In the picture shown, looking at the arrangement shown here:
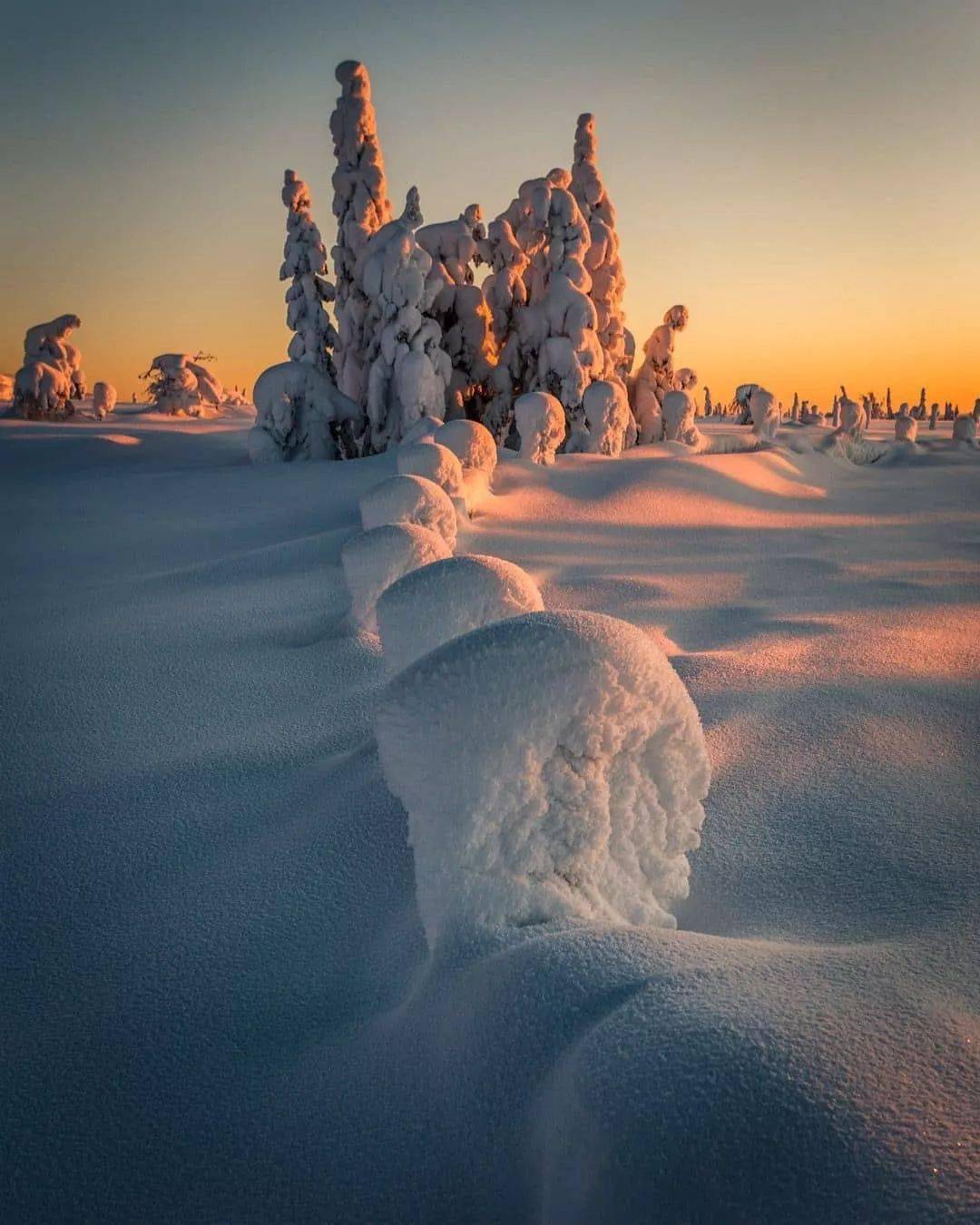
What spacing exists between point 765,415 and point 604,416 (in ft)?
26.8

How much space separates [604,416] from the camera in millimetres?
14602

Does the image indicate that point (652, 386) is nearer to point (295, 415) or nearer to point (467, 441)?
point (295, 415)

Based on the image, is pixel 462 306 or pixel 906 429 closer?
pixel 462 306

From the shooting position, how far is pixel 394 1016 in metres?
1.95

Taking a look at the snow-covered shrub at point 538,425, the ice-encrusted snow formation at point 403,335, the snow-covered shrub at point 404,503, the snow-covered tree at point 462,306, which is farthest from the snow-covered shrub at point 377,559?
the snow-covered tree at point 462,306

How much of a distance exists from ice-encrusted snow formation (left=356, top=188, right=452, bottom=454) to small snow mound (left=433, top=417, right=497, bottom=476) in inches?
163

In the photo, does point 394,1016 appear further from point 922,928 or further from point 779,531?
point 779,531

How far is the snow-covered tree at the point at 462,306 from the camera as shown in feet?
53.0

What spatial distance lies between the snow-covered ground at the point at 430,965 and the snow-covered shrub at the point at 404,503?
113 cm

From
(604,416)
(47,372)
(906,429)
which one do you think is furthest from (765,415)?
(47,372)

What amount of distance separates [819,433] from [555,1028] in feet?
78.3

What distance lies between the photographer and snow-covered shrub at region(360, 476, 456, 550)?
686 centimetres

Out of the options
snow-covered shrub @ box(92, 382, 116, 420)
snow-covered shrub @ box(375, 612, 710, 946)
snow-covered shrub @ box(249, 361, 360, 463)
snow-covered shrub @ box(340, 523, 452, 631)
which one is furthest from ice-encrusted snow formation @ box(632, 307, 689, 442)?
snow-covered shrub @ box(375, 612, 710, 946)

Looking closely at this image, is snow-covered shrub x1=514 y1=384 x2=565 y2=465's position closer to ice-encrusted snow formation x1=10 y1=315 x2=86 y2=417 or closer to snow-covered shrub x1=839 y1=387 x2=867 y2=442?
snow-covered shrub x1=839 y1=387 x2=867 y2=442
